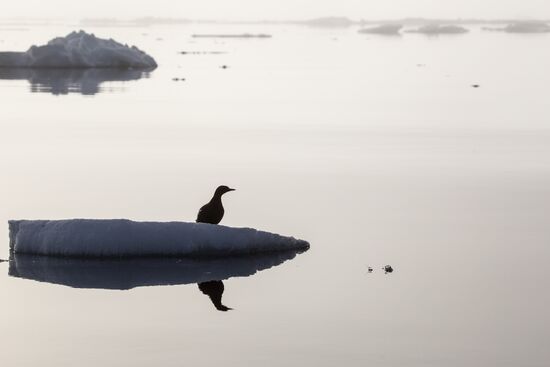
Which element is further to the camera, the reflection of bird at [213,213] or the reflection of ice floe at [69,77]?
the reflection of ice floe at [69,77]

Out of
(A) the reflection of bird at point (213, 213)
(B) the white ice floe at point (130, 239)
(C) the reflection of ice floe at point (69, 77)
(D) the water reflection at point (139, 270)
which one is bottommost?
(D) the water reflection at point (139, 270)

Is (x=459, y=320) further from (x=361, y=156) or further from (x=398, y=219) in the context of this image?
(x=361, y=156)

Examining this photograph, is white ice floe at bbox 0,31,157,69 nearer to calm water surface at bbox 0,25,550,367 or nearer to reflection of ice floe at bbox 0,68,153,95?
reflection of ice floe at bbox 0,68,153,95

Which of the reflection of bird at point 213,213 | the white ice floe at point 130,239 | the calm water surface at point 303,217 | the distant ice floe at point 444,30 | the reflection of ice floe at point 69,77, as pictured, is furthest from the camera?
the distant ice floe at point 444,30

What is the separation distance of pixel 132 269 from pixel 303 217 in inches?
150

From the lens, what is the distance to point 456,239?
49.3 ft

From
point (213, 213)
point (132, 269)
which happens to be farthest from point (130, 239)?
point (213, 213)

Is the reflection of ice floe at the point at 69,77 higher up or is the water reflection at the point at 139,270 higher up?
the reflection of ice floe at the point at 69,77

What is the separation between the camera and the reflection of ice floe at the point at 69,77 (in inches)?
1627

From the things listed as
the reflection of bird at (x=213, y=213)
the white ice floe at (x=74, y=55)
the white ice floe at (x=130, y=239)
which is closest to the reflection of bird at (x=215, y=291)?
the white ice floe at (x=130, y=239)

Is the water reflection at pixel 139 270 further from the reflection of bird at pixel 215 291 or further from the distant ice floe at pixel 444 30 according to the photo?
the distant ice floe at pixel 444 30

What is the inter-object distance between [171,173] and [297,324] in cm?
1018

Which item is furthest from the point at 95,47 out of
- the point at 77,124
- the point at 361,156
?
the point at 361,156

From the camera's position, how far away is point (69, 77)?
4788cm
